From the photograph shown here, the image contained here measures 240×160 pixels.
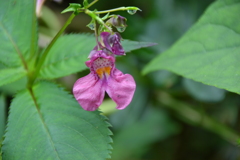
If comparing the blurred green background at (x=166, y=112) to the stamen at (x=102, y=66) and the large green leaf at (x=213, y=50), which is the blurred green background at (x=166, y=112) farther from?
the stamen at (x=102, y=66)

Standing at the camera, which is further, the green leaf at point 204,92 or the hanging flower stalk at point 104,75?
the green leaf at point 204,92

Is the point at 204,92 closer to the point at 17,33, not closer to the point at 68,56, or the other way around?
the point at 68,56

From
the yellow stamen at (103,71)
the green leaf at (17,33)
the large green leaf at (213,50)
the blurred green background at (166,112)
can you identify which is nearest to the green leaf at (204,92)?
the blurred green background at (166,112)

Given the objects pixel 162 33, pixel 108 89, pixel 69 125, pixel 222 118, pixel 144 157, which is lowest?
pixel 144 157

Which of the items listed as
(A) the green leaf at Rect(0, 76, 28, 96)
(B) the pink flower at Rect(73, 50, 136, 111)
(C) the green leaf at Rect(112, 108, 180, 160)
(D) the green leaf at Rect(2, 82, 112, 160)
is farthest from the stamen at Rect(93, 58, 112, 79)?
(C) the green leaf at Rect(112, 108, 180, 160)

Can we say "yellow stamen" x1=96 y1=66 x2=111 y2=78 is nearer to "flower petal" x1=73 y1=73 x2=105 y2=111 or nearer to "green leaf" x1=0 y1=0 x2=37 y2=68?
"flower petal" x1=73 y1=73 x2=105 y2=111

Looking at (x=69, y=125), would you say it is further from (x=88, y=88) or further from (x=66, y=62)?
(x=66, y=62)

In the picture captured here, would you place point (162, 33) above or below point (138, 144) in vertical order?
above

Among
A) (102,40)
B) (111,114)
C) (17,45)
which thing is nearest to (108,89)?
(102,40)
